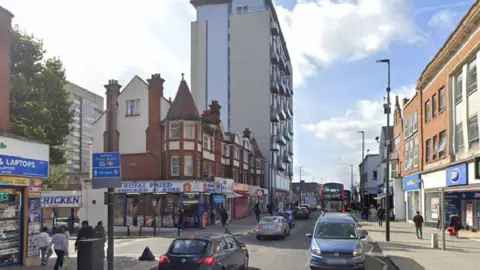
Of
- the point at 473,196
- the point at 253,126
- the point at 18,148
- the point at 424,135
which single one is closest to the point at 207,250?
the point at 18,148

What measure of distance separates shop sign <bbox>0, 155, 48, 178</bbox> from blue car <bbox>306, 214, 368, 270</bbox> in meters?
10.1

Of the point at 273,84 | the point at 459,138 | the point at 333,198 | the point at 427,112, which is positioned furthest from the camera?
the point at 273,84

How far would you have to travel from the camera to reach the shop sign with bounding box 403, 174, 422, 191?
1514 inches

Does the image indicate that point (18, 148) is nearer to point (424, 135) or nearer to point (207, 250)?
point (207, 250)

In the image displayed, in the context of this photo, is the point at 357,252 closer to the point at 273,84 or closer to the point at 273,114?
the point at 273,114

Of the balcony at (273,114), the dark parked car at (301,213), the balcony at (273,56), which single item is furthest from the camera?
the balcony at (273,56)

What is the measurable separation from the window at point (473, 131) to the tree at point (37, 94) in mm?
25370

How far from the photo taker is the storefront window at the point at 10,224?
1550 centimetres

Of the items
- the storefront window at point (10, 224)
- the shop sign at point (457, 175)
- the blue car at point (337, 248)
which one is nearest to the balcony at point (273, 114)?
the shop sign at point (457, 175)

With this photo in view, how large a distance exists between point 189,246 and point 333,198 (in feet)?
117

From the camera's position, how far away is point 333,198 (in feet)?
152

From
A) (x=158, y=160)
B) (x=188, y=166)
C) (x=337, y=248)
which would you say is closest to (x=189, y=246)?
(x=337, y=248)

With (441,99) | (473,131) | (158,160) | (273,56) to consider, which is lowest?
(158,160)

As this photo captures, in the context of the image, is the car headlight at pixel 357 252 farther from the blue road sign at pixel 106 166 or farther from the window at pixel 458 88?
the window at pixel 458 88
